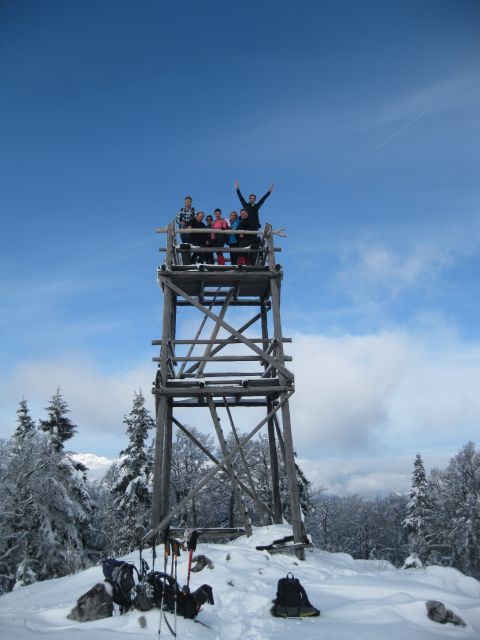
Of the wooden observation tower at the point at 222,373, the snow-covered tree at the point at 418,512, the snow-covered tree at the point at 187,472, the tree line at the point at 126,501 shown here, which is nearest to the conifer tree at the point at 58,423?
the tree line at the point at 126,501

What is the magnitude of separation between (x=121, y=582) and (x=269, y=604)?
5.64 feet

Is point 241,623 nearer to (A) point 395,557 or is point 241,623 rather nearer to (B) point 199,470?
(B) point 199,470

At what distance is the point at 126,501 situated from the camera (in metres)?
26.0

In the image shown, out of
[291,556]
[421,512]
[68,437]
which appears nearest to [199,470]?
[68,437]

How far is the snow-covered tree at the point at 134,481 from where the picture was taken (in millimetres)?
25406

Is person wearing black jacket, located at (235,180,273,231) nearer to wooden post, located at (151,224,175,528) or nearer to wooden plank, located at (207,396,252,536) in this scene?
wooden post, located at (151,224,175,528)

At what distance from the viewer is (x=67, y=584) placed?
6613 mm

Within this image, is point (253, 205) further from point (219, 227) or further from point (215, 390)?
point (215, 390)

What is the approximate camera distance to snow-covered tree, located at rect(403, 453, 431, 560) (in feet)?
118

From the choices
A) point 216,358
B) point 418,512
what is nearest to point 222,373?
point 216,358

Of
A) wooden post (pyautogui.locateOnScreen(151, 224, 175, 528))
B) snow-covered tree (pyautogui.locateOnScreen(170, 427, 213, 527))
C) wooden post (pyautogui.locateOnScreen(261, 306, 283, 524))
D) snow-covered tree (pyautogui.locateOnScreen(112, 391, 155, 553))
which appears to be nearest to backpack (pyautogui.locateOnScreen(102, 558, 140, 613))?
wooden post (pyautogui.locateOnScreen(151, 224, 175, 528))

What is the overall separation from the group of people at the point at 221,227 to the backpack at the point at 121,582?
702cm

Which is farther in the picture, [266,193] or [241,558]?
[266,193]

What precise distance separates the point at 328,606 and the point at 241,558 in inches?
80.8
